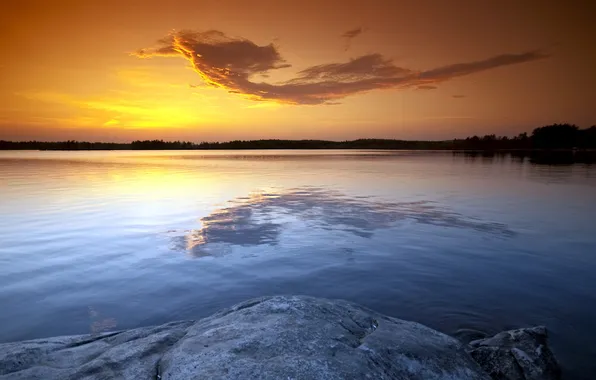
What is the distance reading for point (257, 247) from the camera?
12844 millimetres

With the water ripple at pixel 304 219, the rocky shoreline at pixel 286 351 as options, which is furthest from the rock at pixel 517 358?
the water ripple at pixel 304 219

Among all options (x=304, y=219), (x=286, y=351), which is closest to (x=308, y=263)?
(x=304, y=219)

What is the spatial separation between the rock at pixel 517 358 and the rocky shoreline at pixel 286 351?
2 centimetres

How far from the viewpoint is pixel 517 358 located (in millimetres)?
5457

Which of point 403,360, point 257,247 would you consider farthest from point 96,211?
point 403,360

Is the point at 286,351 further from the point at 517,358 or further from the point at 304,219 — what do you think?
the point at 304,219

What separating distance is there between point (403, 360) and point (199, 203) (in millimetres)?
20357

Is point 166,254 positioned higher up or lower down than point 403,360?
lower down

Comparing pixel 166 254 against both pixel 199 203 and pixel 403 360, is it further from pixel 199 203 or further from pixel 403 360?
pixel 199 203

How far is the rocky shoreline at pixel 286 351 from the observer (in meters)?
3.95

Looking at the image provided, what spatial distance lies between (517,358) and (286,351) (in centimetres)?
381

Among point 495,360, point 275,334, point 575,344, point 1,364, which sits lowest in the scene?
point 575,344

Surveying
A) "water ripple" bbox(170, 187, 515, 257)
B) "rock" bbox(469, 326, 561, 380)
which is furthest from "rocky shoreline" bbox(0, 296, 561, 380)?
"water ripple" bbox(170, 187, 515, 257)

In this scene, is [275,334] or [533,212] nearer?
[275,334]
